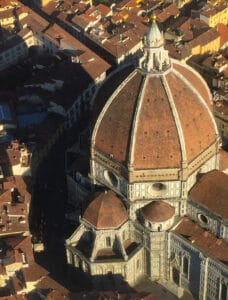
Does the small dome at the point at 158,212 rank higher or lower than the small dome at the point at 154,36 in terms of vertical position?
lower

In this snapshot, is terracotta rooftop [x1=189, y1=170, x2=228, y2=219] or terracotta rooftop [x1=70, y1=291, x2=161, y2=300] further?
terracotta rooftop [x1=189, y1=170, x2=228, y2=219]

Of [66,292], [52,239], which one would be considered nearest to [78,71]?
[52,239]

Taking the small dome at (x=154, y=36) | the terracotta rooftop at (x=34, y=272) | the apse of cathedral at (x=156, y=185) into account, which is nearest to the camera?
the small dome at (x=154, y=36)

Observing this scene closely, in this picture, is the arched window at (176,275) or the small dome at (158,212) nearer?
the small dome at (158,212)

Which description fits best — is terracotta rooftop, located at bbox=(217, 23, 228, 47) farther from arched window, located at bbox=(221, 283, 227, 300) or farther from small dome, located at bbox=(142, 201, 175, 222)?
arched window, located at bbox=(221, 283, 227, 300)

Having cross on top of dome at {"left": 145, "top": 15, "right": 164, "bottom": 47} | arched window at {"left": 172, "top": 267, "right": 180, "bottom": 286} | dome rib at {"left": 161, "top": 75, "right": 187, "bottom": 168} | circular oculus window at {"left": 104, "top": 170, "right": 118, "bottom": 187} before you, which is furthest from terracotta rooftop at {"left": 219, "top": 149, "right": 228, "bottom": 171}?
cross on top of dome at {"left": 145, "top": 15, "right": 164, "bottom": 47}

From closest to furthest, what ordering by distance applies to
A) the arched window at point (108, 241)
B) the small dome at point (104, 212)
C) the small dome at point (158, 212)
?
1. the small dome at point (158, 212)
2. the small dome at point (104, 212)
3. the arched window at point (108, 241)

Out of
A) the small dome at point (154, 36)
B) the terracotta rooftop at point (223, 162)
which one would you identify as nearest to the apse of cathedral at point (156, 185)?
the small dome at point (154, 36)

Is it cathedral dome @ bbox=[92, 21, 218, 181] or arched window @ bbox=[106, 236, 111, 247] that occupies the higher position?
cathedral dome @ bbox=[92, 21, 218, 181]

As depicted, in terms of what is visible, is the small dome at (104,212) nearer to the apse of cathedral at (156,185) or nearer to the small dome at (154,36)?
the apse of cathedral at (156,185)
